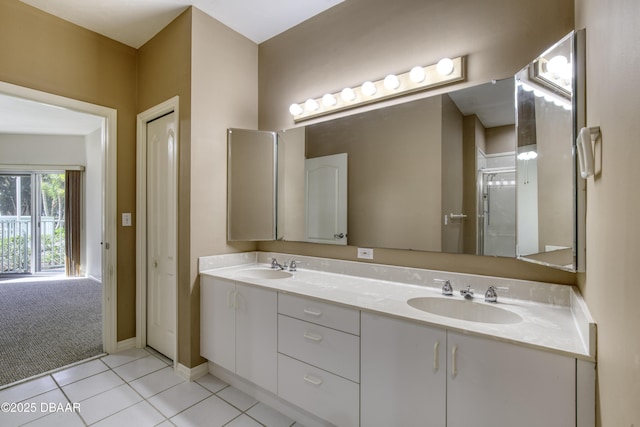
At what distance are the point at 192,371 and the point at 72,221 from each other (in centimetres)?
494

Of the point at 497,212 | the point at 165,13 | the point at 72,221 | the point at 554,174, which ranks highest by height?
the point at 165,13

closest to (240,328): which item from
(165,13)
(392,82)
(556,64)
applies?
(392,82)

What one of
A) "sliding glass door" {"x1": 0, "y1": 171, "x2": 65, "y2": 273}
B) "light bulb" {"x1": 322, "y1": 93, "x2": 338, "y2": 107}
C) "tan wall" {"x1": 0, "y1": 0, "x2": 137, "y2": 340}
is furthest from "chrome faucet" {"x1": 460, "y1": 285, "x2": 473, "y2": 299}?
"sliding glass door" {"x1": 0, "y1": 171, "x2": 65, "y2": 273}

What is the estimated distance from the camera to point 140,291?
261 centimetres

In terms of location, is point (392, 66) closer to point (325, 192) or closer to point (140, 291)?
point (325, 192)

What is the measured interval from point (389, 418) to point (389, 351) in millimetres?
293

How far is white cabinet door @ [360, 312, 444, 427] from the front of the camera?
116 cm

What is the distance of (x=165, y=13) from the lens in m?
2.18

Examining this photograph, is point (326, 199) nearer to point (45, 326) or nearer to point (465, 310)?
point (465, 310)

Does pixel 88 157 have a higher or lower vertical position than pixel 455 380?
higher

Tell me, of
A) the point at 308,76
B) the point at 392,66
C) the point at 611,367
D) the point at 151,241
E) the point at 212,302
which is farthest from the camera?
the point at 151,241

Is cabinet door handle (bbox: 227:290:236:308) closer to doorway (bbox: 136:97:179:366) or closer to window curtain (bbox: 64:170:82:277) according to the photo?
doorway (bbox: 136:97:179:366)

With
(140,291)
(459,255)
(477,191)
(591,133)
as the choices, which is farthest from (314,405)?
(140,291)

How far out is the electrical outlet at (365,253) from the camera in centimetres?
197
